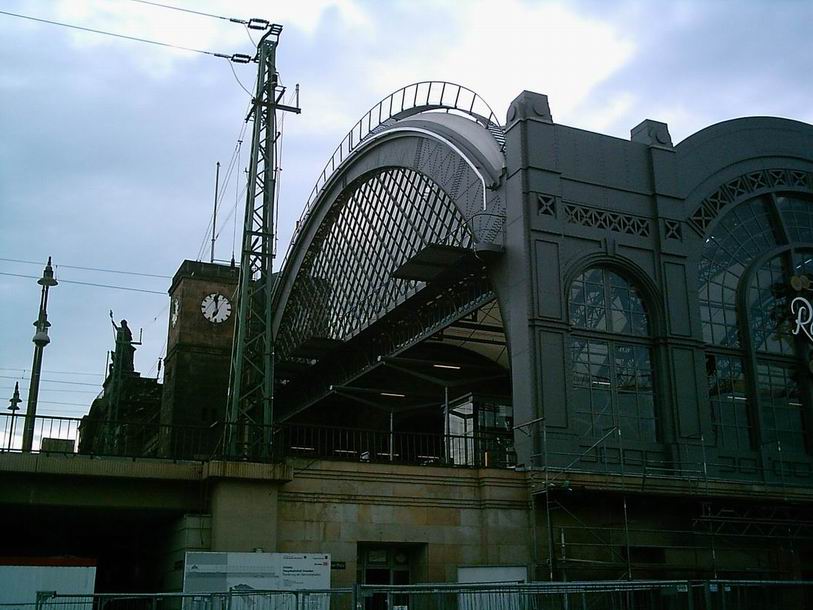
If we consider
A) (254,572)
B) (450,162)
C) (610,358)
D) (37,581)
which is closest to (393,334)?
(450,162)

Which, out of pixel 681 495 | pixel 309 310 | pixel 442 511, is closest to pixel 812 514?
pixel 681 495

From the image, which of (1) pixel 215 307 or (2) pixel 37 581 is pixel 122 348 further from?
(2) pixel 37 581

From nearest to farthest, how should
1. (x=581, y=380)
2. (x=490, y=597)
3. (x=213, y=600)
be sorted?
(x=490, y=597) → (x=213, y=600) → (x=581, y=380)

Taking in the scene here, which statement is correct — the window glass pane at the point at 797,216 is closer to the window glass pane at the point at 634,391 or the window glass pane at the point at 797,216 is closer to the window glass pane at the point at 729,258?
the window glass pane at the point at 729,258

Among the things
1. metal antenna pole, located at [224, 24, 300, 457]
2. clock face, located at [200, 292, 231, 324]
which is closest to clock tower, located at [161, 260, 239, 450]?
clock face, located at [200, 292, 231, 324]

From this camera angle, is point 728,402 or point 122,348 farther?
point 122,348

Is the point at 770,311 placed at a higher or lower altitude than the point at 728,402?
higher

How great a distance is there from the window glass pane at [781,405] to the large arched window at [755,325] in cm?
4

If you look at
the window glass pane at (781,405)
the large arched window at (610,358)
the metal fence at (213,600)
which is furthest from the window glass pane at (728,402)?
the metal fence at (213,600)

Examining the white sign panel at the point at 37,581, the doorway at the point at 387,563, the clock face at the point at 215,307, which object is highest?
the clock face at the point at 215,307

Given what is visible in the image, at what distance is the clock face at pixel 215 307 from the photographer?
6203 cm

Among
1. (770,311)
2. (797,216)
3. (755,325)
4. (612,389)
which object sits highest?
(797,216)

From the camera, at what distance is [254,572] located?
75.4 feet

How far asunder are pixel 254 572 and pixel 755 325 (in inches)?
860
